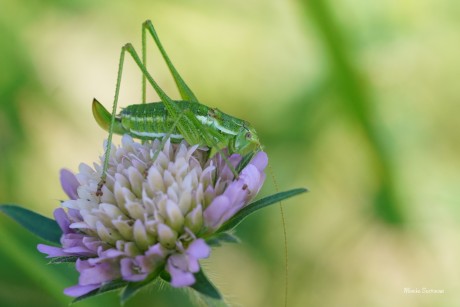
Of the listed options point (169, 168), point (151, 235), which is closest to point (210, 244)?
point (151, 235)

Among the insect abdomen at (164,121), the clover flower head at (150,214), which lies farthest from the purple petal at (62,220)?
the insect abdomen at (164,121)

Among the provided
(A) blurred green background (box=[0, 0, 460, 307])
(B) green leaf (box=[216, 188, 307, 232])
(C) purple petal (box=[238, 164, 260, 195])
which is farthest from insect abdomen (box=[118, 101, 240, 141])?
Answer: (A) blurred green background (box=[0, 0, 460, 307])

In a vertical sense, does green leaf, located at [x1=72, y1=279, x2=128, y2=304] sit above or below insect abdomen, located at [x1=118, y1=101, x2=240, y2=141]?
below

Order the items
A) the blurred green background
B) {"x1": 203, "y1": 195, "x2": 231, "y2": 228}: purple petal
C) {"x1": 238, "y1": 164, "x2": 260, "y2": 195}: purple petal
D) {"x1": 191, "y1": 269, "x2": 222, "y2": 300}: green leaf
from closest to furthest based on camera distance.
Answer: {"x1": 191, "y1": 269, "x2": 222, "y2": 300}: green leaf → {"x1": 203, "y1": 195, "x2": 231, "y2": 228}: purple petal → {"x1": 238, "y1": 164, "x2": 260, "y2": 195}: purple petal → the blurred green background

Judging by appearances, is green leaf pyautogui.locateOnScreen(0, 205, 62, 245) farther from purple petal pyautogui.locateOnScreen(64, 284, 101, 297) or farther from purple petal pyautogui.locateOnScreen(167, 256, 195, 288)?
purple petal pyautogui.locateOnScreen(167, 256, 195, 288)

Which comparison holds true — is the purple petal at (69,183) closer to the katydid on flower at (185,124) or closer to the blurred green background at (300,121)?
the katydid on flower at (185,124)

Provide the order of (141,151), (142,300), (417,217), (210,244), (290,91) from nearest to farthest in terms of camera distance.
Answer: (210,244) → (141,151) → (142,300) → (417,217) → (290,91)

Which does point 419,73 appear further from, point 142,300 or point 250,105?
point 142,300
